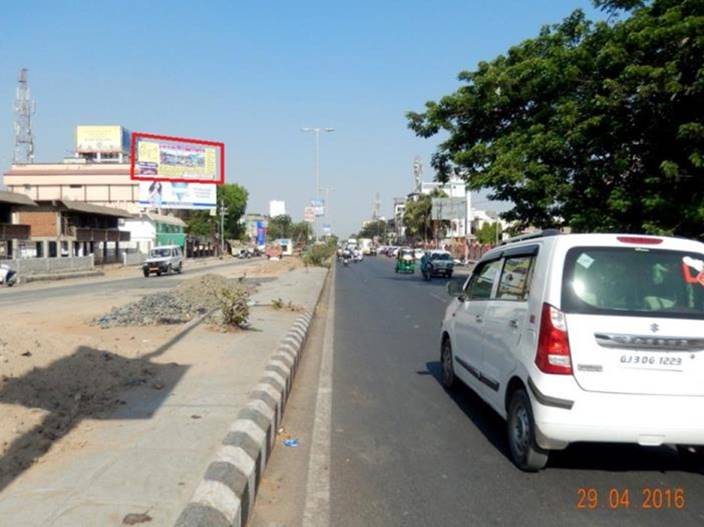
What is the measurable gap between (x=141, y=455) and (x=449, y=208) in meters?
66.4

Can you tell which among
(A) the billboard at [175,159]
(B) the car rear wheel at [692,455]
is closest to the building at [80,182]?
(A) the billboard at [175,159]

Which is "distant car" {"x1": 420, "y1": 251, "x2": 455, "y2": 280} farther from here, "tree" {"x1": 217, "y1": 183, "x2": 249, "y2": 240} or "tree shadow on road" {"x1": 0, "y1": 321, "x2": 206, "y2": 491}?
"tree" {"x1": 217, "y1": 183, "x2": 249, "y2": 240}

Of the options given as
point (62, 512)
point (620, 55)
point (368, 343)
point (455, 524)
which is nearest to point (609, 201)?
point (620, 55)

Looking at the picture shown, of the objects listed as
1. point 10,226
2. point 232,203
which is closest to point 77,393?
point 10,226

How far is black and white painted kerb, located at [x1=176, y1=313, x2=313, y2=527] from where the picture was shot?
12.3 feet

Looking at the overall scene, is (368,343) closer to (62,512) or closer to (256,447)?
(256,447)

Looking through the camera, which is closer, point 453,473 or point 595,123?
point 453,473

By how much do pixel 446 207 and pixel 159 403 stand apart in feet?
213

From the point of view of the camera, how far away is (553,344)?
15.3 feet

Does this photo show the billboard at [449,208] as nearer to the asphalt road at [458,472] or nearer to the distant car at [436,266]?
the distant car at [436,266]

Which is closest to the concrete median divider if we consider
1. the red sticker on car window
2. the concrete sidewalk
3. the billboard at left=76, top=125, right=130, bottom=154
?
the concrete sidewalk

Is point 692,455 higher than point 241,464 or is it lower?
lower

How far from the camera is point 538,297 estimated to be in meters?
4.89
